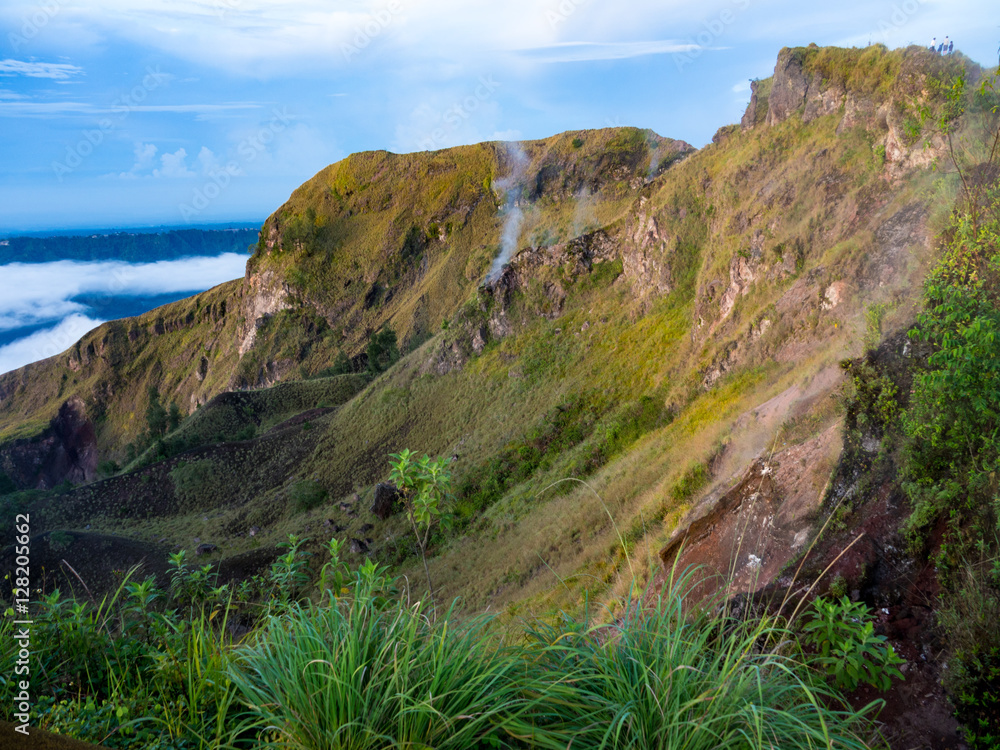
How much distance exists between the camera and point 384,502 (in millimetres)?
32938

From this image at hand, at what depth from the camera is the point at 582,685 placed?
118 inches

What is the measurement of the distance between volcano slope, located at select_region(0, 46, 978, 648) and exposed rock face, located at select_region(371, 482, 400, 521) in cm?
72

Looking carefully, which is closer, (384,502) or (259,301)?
(384,502)

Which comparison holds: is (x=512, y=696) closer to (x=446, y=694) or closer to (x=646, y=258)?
(x=446, y=694)

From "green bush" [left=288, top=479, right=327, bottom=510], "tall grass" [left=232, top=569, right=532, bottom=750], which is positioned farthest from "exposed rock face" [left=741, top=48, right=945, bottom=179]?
"green bush" [left=288, top=479, right=327, bottom=510]

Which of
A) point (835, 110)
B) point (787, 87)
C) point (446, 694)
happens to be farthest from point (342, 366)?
point (446, 694)

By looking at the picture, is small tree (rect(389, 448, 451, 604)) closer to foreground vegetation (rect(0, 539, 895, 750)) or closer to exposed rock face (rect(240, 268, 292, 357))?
foreground vegetation (rect(0, 539, 895, 750))

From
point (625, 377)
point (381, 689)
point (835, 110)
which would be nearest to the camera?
point (381, 689)

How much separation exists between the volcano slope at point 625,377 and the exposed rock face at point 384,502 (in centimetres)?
72

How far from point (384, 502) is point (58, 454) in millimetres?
101566

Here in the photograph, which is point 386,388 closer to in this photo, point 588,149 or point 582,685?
point 582,685

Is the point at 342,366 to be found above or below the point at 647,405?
above

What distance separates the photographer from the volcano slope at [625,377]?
1420cm

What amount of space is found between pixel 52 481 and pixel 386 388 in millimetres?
88829
